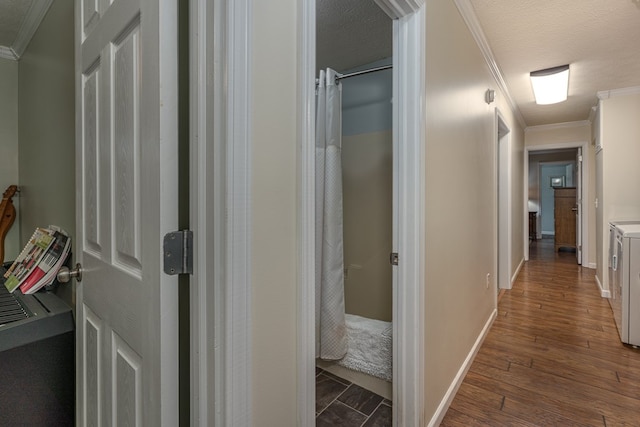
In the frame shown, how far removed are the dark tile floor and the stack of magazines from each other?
4.93 feet

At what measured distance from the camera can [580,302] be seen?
353cm

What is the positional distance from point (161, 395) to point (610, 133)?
5042mm

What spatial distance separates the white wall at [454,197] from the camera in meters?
1.60

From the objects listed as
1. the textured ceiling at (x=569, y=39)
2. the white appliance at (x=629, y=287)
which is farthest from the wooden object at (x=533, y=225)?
the white appliance at (x=629, y=287)

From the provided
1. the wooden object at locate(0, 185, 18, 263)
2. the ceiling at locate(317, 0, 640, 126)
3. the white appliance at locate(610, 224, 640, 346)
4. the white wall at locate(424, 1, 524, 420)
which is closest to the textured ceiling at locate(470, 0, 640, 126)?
the ceiling at locate(317, 0, 640, 126)

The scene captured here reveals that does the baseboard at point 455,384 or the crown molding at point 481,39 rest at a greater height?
the crown molding at point 481,39

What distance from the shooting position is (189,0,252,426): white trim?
641 mm

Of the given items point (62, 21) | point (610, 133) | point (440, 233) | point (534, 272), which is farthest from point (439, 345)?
point (534, 272)

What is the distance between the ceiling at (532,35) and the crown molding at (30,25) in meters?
1.54

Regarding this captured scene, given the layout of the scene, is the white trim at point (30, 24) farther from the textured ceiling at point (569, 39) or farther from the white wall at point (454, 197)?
the textured ceiling at point (569, 39)

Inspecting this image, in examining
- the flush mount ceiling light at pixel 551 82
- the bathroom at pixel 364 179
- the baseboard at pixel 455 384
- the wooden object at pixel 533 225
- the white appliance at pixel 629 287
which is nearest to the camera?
the baseboard at pixel 455 384

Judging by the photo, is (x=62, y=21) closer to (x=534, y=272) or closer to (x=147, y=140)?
(x=147, y=140)

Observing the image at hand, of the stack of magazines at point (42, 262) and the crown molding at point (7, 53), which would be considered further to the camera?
the crown molding at point (7, 53)

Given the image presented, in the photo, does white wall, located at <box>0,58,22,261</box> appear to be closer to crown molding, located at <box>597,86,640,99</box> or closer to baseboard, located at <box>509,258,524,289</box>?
baseboard, located at <box>509,258,524,289</box>
